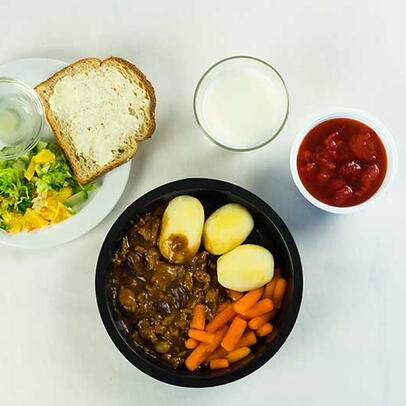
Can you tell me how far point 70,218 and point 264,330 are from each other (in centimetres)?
55

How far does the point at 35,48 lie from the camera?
1957 millimetres

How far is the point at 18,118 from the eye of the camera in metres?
1.89

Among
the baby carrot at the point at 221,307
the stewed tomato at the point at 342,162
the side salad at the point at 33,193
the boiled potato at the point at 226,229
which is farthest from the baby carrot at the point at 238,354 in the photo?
the side salad at the point at 33,193

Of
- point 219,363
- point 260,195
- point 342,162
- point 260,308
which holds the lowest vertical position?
point 219,363

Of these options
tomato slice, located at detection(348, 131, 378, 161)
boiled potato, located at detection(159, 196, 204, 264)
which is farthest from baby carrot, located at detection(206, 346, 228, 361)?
tomato slice, located at detection(348, 131, 378, 161)

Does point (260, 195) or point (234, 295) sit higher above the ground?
point (260, 195)

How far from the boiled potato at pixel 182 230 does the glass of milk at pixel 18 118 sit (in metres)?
0.40

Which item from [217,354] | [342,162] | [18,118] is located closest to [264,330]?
[217,354]

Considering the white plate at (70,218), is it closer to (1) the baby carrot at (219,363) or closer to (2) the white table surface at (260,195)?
(2) the white table surface at (260,195)

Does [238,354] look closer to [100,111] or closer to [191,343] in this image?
[191,343]

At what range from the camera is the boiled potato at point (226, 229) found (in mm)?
1765

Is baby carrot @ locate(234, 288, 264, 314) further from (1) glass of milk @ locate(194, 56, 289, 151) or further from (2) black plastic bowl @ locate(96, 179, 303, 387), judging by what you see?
(1) glass of milk @ locate(194, 56, 289, 151)

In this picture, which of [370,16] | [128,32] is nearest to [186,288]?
[128,32]

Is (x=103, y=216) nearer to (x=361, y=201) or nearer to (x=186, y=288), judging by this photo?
(x=186, y=288)
